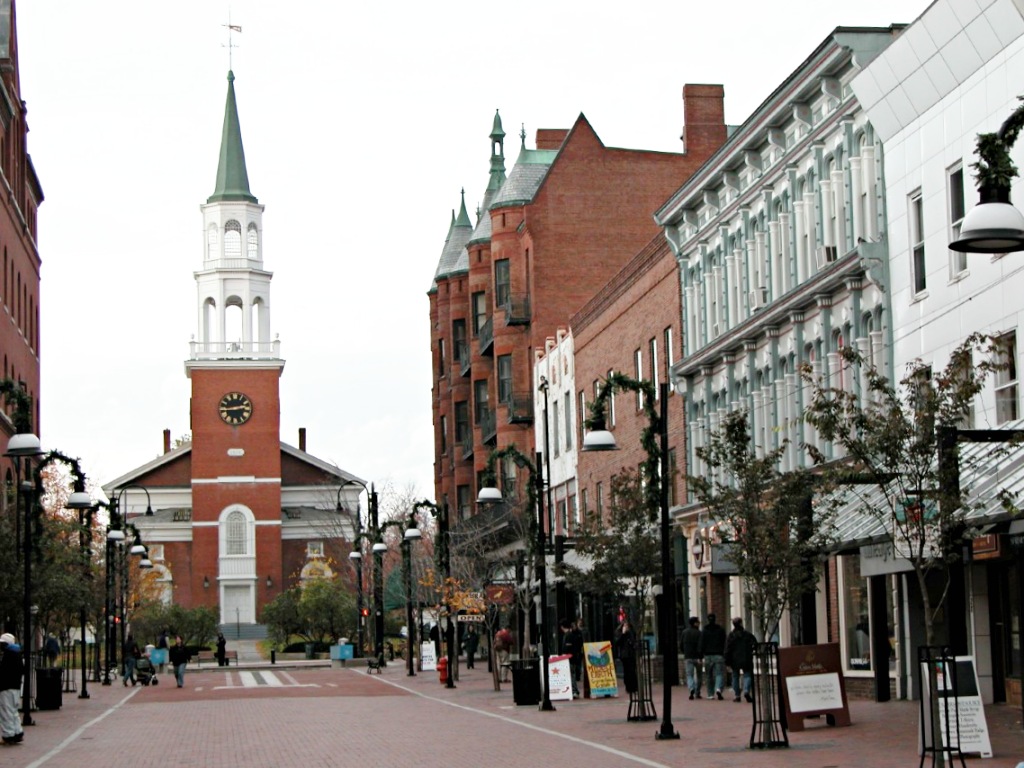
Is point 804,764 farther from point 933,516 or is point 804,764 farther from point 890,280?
point 890,280

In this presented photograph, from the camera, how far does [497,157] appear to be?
280ft

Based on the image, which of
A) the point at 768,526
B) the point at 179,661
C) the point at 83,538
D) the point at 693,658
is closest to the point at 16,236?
the point at 83,538

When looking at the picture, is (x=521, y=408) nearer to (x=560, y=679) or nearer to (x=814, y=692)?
(x=560, y=679)

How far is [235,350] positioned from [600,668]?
3371 inches

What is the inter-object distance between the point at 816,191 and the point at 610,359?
58.3ft

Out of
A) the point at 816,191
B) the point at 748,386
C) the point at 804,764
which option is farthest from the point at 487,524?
the point at 804,764

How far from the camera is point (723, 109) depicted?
6350cm

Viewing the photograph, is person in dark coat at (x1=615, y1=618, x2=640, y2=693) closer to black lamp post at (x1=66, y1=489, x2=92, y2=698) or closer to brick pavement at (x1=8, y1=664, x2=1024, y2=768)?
brick pavement at (x1=8, y1=664, x2=1024, y2=768)

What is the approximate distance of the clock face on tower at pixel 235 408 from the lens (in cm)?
11788

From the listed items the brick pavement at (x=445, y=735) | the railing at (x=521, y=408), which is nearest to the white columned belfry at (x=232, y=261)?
the railing at (x=521, y=408)

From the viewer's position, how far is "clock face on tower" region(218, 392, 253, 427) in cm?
11788

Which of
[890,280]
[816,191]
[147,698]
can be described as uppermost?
[816,191]

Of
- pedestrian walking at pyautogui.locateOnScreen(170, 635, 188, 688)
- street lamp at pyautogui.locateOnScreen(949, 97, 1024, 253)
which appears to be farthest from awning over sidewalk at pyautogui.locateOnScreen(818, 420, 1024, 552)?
pedestrian walking at pyautogui.locateOnScreen(170, 635, 188, 688)

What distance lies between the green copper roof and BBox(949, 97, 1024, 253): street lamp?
354 ft
